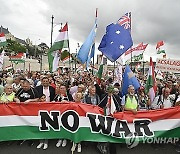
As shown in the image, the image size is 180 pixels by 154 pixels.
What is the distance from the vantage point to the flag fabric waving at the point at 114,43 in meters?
8.16

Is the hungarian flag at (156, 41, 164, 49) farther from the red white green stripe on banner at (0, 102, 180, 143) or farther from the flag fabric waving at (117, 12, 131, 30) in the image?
the red white green stripe on banner at (0, 102, 180, 143)

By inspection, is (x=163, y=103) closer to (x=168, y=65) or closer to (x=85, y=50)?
(x=85, y=50)

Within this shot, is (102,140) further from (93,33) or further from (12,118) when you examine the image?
(93,33)

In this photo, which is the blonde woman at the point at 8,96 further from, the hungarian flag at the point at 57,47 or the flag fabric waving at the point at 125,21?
the flag fabric waving at the point at 125,21

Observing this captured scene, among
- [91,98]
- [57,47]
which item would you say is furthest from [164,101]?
[57,47]

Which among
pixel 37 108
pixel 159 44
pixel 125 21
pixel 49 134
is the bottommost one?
pixel 49 134

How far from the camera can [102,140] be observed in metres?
6.11

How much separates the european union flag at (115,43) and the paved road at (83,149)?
9.21 feet

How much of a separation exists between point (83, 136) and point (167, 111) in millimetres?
2020

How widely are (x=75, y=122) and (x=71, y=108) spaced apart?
0.33 meters

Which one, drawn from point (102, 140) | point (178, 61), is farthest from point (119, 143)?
point (178, 61)

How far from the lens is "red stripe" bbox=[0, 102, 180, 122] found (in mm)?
6266

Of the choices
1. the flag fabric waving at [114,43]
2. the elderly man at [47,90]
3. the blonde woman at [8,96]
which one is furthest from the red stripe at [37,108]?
the flag fabric waving at [114,43]

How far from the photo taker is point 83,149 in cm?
627
